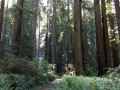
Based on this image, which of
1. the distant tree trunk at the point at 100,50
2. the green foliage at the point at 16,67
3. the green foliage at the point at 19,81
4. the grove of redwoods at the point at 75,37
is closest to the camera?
the green foliage at the point at 19,81

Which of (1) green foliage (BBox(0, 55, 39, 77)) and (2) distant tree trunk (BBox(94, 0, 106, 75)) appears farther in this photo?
(2) distant tree trunk (BBox(94, 0, 106, 75))

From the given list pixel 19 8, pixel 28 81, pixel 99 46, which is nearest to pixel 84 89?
pixel 28 81

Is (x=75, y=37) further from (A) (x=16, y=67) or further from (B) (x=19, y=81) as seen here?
(B) (x=19, y=81)

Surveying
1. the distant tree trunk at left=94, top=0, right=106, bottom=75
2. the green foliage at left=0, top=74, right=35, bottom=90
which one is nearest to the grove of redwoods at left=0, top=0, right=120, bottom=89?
the distant tree trunk at left=94, top=0, right=106, bottom=75

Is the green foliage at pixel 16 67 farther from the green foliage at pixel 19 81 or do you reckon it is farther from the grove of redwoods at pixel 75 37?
the green foliage at pixel 19 81

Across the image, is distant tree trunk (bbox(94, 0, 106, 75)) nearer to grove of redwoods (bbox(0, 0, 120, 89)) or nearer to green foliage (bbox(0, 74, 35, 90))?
grove of redwoods (bbox(0, 0, 120, 89))

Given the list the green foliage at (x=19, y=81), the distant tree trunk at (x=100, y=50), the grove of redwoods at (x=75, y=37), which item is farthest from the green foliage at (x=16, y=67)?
the distant tree trunk at (x=100, y=50)

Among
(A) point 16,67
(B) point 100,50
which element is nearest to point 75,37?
(B) point 100,50

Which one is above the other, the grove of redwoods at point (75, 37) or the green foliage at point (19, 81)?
the grove of redwoods at point (75, 37)

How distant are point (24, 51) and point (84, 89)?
17.7 meters

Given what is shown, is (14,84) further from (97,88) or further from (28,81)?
(97,88)

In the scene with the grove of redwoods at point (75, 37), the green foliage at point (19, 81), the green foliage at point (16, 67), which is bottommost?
the green foliage at point (19, 81)

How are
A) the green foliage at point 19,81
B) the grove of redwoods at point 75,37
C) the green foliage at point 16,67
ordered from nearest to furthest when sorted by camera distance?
1. the green foliage at point 19,81
2. the green foliage at point 16,67
3. the grove of redwoods at point 75,37

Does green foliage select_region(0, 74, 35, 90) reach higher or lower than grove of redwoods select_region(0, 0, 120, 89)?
lower
